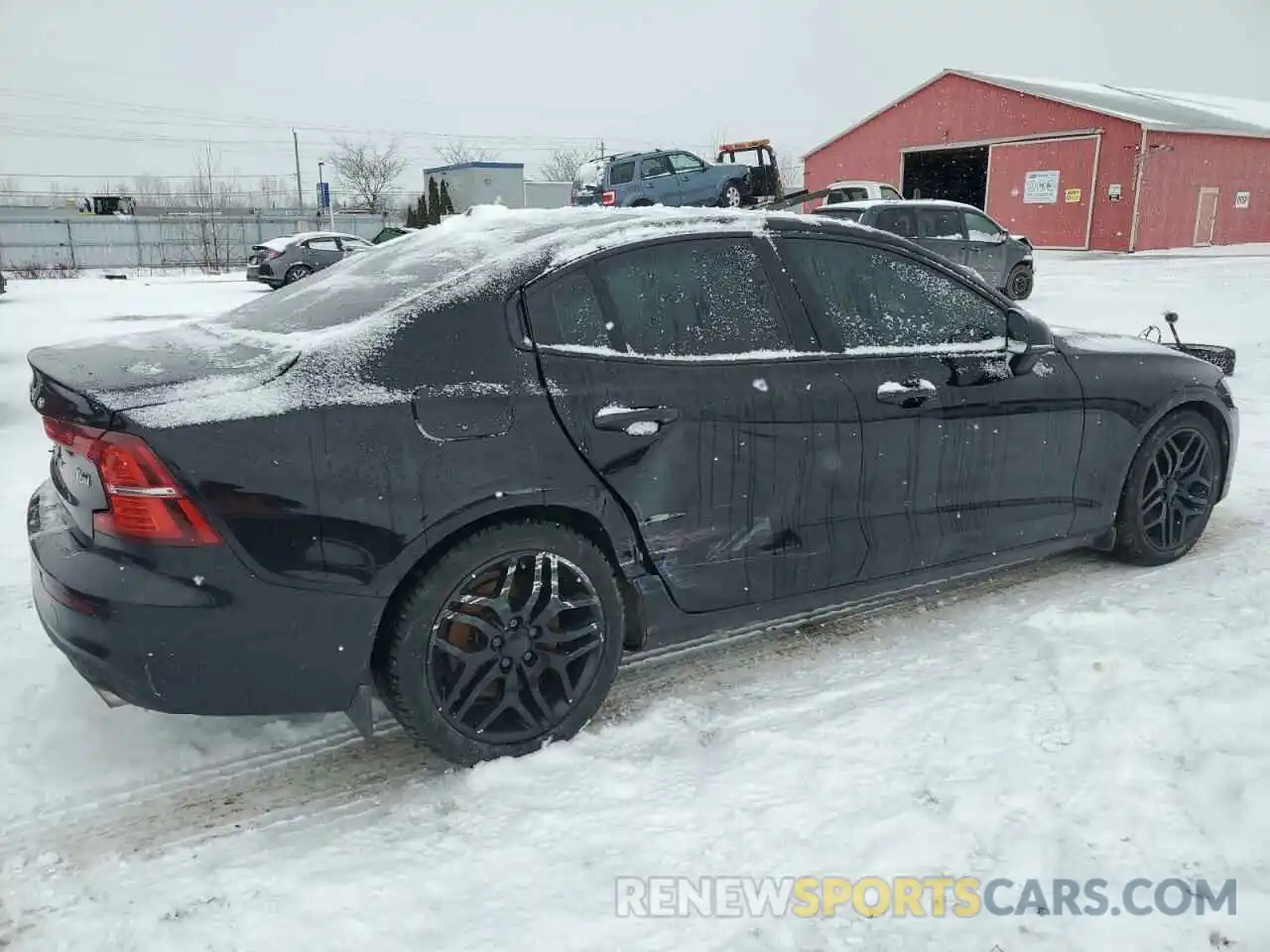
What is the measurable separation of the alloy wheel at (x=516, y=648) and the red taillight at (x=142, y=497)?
68 centimetres

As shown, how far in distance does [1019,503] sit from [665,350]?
66.5 inches

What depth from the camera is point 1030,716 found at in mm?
2971

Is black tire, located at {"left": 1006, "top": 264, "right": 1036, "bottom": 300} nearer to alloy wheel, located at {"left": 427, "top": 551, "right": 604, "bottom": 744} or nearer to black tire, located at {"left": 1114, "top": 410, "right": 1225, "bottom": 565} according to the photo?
black tire, located at {"left": 1114, "top": 410, "right": 1225, "bottom": 565}

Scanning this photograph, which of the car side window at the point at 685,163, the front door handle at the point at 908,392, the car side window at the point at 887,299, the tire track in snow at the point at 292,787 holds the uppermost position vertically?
the car side window at the point at 685,163

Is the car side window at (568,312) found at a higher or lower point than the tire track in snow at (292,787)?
higher

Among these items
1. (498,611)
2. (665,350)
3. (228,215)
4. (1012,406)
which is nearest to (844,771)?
(498,611)

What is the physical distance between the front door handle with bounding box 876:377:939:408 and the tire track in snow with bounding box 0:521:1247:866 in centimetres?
96

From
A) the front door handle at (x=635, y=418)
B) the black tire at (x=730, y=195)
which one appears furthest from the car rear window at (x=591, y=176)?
the front door handle at (x=635, y=418)

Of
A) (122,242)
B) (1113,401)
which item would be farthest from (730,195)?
(122,242)

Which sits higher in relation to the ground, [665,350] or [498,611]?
[665,350]

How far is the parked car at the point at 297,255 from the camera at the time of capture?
71.0 feet

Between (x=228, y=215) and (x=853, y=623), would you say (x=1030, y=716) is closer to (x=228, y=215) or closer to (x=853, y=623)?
(x=853, y=623)

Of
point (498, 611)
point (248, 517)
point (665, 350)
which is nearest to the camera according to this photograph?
point (248, 517)

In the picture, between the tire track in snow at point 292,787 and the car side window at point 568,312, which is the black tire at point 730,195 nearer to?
the tire track in snow at point 292,787
